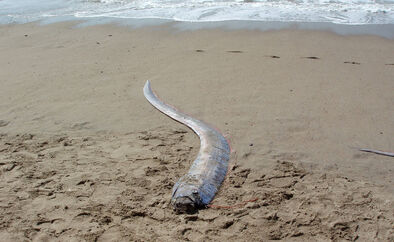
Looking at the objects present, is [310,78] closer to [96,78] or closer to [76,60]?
[96,78]

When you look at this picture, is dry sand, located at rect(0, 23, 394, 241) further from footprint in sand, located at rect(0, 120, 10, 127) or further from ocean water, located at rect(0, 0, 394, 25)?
A: ocean water, located at rect(0, 0, 394, 25)

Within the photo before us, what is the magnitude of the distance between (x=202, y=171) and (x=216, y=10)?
7.96 m

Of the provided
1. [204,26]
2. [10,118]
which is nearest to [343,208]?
[10,118]

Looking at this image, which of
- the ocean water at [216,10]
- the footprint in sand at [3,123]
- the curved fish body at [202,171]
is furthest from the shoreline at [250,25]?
the footprint in sand at [3,123]

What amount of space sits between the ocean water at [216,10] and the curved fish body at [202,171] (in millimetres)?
5742

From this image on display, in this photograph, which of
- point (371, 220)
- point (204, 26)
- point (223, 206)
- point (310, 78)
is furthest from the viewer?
point (204, 26)

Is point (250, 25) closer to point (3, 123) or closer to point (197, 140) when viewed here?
point (197, 140)

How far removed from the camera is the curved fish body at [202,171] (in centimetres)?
314

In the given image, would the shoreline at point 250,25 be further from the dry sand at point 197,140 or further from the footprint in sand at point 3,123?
the footprint in sand at point 3,123

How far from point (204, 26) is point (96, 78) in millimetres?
3803

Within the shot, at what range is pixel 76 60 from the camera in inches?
279

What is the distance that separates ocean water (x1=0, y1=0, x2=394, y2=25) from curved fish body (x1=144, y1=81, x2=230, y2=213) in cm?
574

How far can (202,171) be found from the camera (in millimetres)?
3568

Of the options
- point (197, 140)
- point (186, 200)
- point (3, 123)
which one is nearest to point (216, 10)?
point (197, 140)
